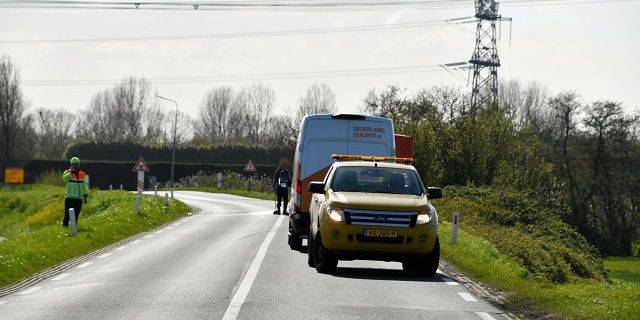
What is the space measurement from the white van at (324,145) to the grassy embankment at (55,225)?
4725 millimetres

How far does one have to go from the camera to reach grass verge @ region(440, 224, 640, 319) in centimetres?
1301

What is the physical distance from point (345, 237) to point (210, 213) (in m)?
26.6

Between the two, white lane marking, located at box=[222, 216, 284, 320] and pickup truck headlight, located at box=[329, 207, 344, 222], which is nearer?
white lane marking, located at box=[222, 216, 284, 320]

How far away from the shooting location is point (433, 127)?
1889 inches

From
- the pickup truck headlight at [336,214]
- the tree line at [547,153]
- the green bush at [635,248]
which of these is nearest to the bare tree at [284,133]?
the tree line at [547,153]

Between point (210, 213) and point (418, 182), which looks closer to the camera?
point (418, 182)

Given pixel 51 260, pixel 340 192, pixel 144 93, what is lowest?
pixel 51 260

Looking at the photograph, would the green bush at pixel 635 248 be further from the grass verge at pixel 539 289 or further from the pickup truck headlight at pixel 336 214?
the pickup truck headlight at pixel 336 214

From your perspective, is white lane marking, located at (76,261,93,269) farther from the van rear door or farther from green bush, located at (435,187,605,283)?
green bush, located at (435,187,605,283)

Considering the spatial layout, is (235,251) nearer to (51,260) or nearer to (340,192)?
(51,260)

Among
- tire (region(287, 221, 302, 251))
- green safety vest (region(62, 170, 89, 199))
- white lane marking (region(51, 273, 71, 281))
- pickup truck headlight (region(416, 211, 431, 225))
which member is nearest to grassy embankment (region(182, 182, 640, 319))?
pickup truck headlight (region(416, 211, 431, 225))

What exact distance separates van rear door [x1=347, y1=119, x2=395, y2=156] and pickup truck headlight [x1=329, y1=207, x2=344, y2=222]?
536 centimetres

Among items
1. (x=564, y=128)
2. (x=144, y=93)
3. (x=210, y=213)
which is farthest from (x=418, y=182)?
(x=144, y=93)

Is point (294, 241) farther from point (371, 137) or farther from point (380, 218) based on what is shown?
point (380, 218)
